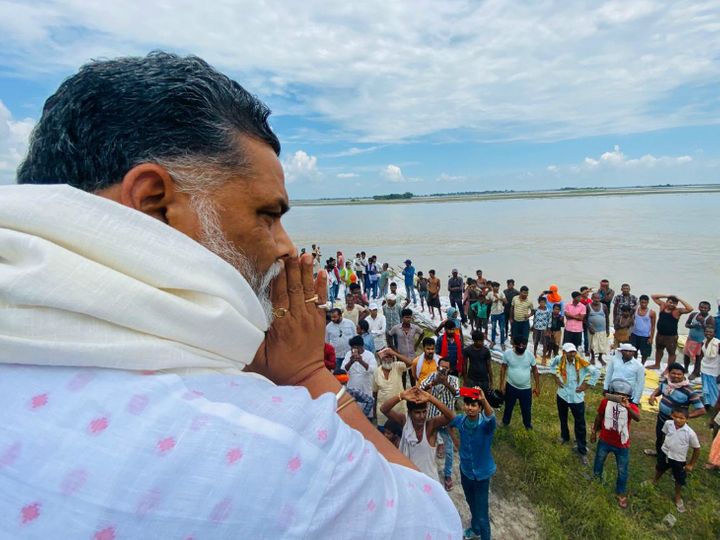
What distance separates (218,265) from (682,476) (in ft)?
22.1

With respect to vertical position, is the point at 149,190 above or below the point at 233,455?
above

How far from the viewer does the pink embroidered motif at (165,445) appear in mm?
597

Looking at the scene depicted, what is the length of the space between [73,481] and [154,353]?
7.5 inches

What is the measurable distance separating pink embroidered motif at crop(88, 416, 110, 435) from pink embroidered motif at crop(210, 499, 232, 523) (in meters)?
0.19

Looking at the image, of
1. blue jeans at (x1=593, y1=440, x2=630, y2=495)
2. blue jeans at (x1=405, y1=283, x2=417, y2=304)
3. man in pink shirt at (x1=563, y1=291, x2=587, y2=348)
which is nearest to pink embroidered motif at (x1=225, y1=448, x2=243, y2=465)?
blue jeans at (x1=593, y1=440, x2=630, y2=495)

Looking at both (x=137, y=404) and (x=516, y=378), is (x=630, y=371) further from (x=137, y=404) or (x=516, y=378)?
(x=137, y=404)

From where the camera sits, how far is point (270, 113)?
1127 millimetres

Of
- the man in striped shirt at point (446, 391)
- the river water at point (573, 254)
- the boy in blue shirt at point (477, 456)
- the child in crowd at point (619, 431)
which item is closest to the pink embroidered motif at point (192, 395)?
the boy in blue shirt at point (477, 456)

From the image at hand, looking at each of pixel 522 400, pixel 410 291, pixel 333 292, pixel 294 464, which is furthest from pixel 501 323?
pixel 294 464

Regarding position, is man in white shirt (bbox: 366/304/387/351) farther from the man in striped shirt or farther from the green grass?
the man in striped shirt

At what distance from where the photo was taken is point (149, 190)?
33.0 inches

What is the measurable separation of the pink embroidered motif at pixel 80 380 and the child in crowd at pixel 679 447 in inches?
260

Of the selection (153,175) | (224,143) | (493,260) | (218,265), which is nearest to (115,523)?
(218,265)

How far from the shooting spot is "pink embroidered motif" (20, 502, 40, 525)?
21.4 inches
